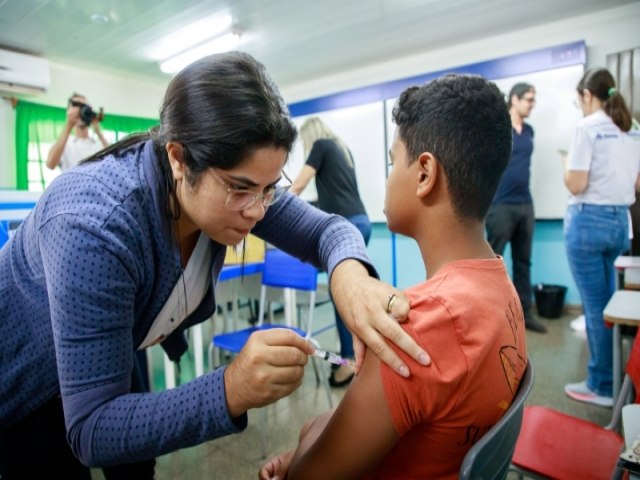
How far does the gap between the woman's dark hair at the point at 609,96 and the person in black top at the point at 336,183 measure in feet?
4.60

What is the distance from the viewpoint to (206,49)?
4.46 m

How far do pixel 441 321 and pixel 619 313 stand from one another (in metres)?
1.27

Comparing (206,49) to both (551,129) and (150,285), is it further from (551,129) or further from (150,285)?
(150,285)

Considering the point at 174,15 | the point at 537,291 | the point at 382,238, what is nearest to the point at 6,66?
the point at 174,15

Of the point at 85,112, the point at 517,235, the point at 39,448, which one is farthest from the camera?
the point at 517,235

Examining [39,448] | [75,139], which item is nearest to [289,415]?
[39,448]

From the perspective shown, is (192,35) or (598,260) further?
(192,35)

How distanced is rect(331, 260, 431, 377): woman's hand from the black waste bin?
3580mm

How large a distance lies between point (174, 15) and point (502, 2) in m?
2.95

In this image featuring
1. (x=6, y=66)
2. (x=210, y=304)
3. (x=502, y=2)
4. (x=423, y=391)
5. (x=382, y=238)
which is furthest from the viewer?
(x=382, y=238)

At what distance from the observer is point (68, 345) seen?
0.63m

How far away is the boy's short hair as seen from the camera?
768 mm

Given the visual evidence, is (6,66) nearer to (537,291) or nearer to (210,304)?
(210,304)

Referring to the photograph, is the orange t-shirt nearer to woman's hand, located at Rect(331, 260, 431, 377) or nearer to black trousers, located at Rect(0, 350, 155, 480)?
woman's hand, located at Rect(331, 260, 431, 377)
